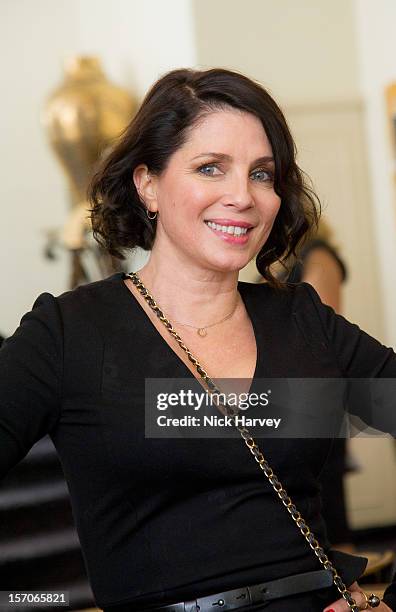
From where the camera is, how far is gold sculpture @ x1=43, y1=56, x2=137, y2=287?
5.62m

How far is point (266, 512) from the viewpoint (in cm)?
160

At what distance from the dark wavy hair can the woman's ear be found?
14 mm

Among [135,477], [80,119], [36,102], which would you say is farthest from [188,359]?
[36,102]

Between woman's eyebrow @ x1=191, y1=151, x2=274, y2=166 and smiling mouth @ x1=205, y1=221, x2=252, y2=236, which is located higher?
woman's eyebrow @ x1=191, y1=151, x2=274, y2=166

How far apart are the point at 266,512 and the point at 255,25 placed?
465 centimetres

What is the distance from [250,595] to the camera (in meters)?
1.55

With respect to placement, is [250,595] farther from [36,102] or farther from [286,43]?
[36,102]

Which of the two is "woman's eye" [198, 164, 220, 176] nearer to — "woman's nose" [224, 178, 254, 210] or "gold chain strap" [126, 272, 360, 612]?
"woman's nose" [224, 178, 254, 210]

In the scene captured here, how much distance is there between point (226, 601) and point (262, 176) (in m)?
0.71

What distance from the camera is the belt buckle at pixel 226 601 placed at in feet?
5.04

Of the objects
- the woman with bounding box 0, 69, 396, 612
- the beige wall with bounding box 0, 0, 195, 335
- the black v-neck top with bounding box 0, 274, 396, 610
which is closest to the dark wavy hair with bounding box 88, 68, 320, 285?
the woman with bounding box 0, 69, 396, 612

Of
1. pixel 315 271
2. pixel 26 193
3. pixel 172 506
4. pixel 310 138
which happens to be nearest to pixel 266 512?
pixel 172 506

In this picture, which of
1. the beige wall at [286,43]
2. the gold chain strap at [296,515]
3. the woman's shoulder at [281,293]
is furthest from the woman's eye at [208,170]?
the beige wall at [286,43]

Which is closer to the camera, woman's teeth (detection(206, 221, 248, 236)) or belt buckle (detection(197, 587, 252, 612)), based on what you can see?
belt buckle (detection(197, 587, 252, 612))
